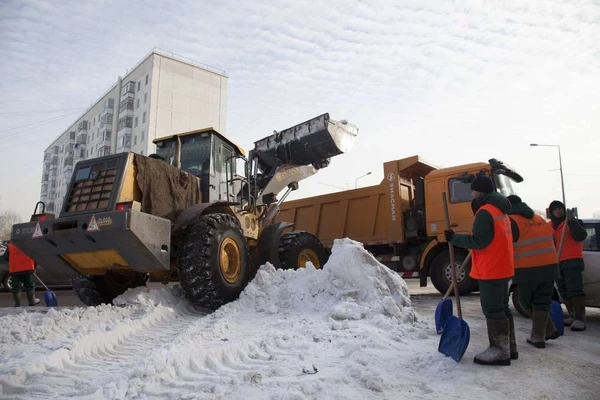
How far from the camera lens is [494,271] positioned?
355 centimetres

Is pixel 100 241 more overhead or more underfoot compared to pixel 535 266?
more overhead

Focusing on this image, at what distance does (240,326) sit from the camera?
4.68m

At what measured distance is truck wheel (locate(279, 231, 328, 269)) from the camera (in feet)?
24.2

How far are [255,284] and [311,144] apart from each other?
147 inches

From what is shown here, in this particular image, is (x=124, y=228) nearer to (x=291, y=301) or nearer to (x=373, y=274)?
(x=291, y=301)

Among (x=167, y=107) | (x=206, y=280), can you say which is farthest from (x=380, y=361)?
(x=167, y=107)

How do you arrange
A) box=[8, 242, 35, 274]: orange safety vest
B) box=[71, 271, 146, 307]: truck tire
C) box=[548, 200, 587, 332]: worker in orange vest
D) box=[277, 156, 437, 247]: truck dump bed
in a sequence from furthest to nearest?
box=[277, 156, 437, 247]: truck dump bed < box=[8, 242, 35, 274]: orange safety vest < box=[71, 271, 146, 307]: truck tire < box=[548, 200, 587, 332]: worker in orange vest

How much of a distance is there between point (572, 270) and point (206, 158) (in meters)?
5.57

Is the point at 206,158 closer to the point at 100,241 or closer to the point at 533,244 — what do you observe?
the point at 100,241

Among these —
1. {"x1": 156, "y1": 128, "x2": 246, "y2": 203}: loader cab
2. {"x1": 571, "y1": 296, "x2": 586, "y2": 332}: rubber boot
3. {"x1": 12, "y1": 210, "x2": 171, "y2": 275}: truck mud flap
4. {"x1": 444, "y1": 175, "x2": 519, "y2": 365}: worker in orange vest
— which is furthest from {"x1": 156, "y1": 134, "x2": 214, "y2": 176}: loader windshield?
{"x1": 571, "y1": 296, "x2": 586, "y2": 332}: rubber boot

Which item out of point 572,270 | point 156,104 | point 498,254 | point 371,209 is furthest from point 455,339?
point 156,104

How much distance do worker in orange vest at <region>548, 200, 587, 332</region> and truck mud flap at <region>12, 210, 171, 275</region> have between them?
5005mm

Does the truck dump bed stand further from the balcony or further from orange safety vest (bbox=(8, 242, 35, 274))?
the balcony

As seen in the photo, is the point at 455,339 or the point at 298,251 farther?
the point at 298,251
